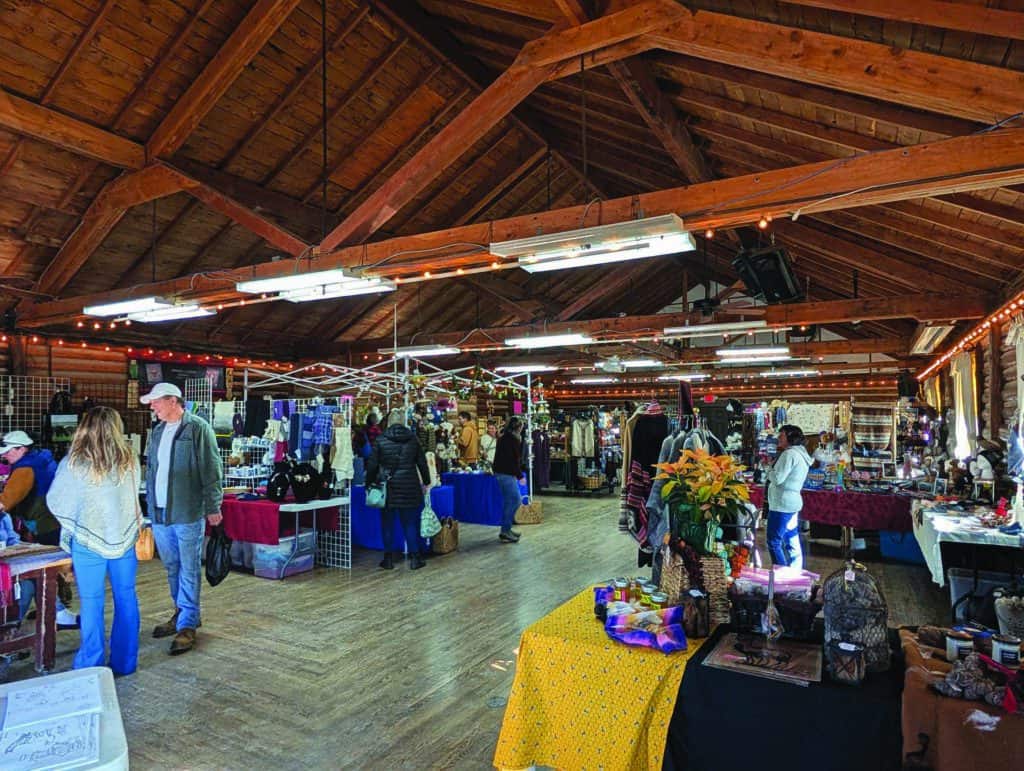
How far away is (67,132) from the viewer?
631 cm

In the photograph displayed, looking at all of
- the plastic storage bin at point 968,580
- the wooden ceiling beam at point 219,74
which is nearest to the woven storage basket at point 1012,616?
the plastic storage bin at point 968,580

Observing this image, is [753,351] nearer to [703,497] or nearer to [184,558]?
[703,497]

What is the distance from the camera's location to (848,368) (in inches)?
638

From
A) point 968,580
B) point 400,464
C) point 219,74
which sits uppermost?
point 219,74

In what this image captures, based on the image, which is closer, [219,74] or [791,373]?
[219,74]

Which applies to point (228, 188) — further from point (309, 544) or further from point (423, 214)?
point (309, 544)

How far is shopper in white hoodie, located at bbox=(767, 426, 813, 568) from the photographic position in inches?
242

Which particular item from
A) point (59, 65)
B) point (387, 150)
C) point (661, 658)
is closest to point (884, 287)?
point (387, 150)

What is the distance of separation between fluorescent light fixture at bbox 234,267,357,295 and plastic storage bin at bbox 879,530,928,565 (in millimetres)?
6865

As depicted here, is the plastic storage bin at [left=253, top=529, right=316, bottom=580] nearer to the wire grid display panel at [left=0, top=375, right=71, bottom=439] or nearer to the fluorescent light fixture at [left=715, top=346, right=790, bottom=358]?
the wire grid display panel at [left=0, top=375, right=71, bottom=439]

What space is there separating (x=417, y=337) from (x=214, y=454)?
8.11 m

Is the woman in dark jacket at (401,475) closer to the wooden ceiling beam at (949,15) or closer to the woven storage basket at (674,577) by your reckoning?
the woven storage basket at (674,577)

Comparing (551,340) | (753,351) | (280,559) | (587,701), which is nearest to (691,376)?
(753,351)

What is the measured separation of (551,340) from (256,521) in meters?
4.88
